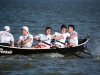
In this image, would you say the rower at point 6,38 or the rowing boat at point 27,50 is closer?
the rowing boat at point 27,50

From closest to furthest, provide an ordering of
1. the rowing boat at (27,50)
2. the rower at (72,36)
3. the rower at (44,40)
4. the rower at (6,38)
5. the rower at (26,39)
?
the rowing boat at (27,50)
the rower at (26,39)
the rower at (6,38)
the rower at (44,40)
the rower at (72,36)

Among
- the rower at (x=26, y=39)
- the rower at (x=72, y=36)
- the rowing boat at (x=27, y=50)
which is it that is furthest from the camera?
the rower at (x=72, y=36)

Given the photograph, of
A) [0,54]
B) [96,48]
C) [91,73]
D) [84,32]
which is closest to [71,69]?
[91,73]


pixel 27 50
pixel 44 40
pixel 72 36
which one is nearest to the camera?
pixel 27 50

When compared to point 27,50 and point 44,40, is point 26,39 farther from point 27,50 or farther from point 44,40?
point 44,40

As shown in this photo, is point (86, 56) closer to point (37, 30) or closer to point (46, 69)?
point (46, 69)

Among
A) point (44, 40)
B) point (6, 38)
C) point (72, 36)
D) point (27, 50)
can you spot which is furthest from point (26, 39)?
point (72, 36)

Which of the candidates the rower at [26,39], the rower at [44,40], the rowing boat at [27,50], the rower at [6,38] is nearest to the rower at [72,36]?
the rowing boat at [27,50]

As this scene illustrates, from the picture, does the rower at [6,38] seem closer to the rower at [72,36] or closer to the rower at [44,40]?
the rower at [44,40]

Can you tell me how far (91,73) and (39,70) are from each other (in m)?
2.16

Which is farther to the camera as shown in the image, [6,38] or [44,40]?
[44,40]

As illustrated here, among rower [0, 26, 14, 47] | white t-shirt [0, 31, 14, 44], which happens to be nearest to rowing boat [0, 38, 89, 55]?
rower [0, 26, 14, 47]

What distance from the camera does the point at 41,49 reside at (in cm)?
1695

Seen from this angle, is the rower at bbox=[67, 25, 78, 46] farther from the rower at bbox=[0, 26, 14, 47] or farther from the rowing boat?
the rower at bbox=[0, 26, 14, 47]
